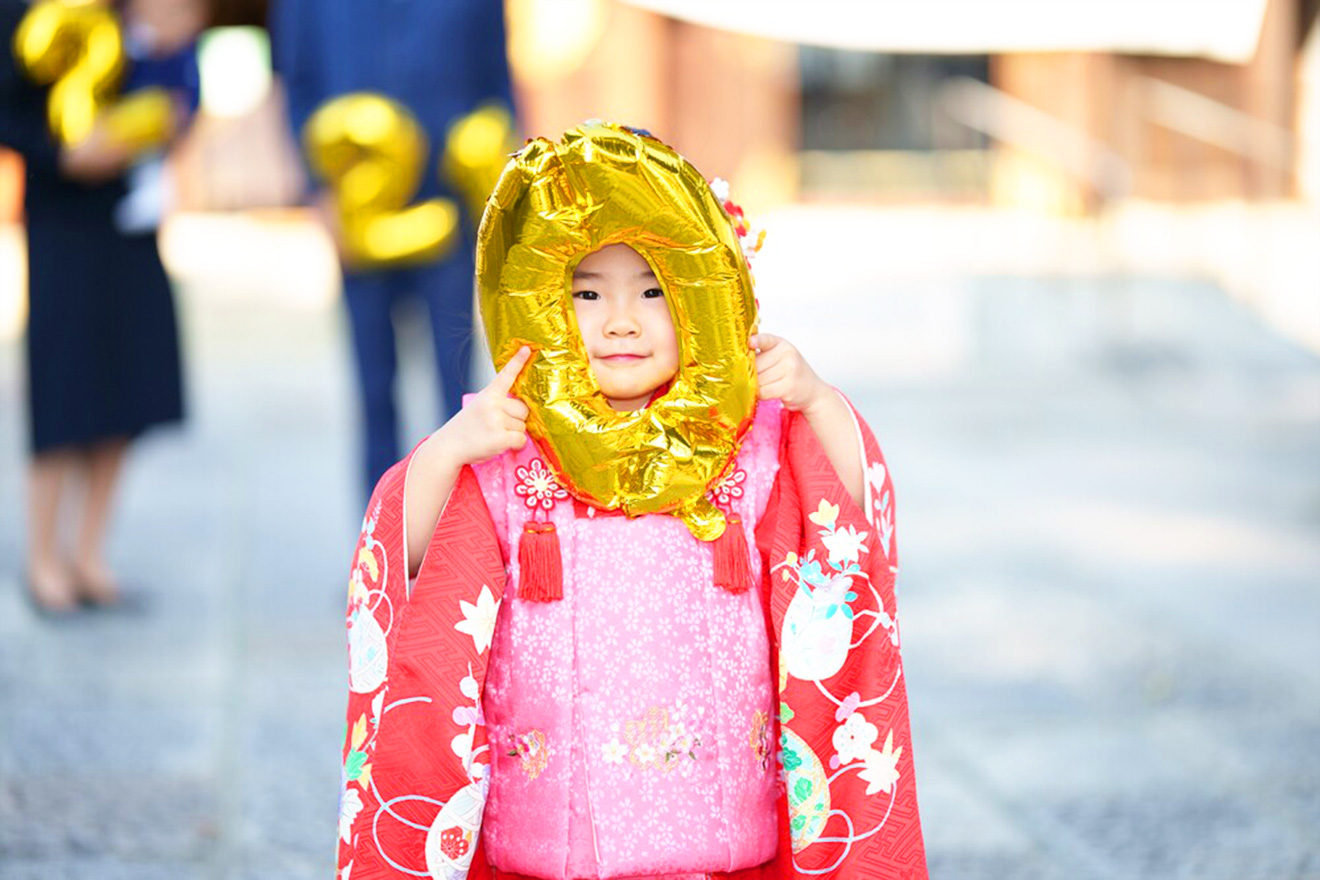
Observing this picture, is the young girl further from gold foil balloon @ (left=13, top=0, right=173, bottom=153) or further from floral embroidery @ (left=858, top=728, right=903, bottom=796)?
gold foil balloon @ (left=13, top=0, right=173, bottom=153)

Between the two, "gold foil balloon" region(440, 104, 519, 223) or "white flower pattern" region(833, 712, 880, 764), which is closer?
"white flower pattern" region(833, 712, 880, 764)

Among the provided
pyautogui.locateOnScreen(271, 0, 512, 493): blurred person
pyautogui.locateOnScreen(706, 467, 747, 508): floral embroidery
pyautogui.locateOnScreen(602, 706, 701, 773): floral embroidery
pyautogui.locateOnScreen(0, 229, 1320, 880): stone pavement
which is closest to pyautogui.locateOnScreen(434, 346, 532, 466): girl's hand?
pyautogui.locateOnScreen(706, 467, 747, 508): floral embroidery

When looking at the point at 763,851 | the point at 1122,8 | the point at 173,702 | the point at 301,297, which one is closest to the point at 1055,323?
the point at 1122,8

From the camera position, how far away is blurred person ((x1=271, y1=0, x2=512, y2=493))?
4.50 meters

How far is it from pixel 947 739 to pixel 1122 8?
4714 millimetres

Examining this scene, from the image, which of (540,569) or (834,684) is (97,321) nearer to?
(540,569)

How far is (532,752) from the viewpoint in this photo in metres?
→ 2.13

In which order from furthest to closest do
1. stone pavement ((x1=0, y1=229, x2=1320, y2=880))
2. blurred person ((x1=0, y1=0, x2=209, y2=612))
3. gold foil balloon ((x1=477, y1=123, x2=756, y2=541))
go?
blurred person ((x1=0, y1=0, x2=209, y2=612)), stone pavement ((x1=0, y1=229, x2=1320, y2=880)), gold foil balloon ((x1=477, y1=123, x2=756, y2=541))

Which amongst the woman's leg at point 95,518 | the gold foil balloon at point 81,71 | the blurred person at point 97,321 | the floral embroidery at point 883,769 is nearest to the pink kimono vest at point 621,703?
the floral embroidery at point 883,769

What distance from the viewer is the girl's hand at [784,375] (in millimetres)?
2170

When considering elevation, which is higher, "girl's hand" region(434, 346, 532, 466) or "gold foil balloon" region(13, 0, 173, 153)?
"gold foil balloon" region(13, 0, 173, 153)

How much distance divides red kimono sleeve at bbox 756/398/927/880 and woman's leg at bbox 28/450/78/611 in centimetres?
316

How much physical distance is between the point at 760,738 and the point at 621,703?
0.20 m

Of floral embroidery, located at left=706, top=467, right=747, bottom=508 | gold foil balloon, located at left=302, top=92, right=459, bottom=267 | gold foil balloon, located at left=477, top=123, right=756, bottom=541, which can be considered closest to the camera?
gold foil balloon, located at left=477, top=123, right=756, bottom=541
